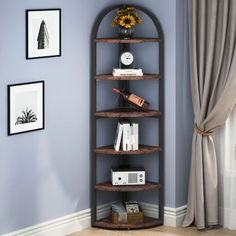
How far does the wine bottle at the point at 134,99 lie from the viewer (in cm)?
582

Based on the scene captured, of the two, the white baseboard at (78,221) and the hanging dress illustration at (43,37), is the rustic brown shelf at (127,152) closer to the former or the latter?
the white baseboard at (78,221)

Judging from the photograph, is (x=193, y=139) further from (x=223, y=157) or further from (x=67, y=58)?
(x=67, y=58)

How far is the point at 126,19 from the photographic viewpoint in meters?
5.73

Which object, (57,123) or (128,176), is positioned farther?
(128,176)

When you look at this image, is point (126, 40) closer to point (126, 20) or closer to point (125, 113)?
point (126, 20)

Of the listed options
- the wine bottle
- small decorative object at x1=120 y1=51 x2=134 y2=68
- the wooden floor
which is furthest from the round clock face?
the wooden floor

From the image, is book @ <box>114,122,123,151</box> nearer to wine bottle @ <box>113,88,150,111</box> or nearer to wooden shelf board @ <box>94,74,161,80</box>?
wine bottle @ <box>113,88,150,111</box>

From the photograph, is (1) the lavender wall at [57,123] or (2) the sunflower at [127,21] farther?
(2) the sunflower at [127,21]

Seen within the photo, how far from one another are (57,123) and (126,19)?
3.22 feet

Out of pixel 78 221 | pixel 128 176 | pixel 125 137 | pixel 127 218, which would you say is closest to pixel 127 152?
pixel 125 137

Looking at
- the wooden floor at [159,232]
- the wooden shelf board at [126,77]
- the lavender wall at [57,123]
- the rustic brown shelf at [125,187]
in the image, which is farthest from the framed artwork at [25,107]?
the wooden floor at [159,232]

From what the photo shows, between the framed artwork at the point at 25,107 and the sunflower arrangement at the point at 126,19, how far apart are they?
835mm

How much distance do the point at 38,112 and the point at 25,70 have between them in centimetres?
34

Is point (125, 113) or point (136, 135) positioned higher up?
point (125, 113)
